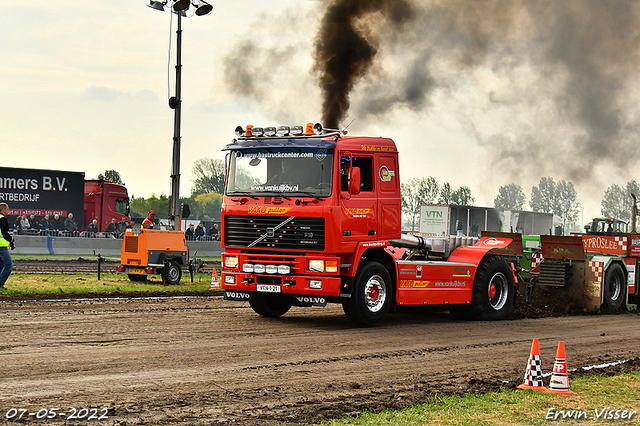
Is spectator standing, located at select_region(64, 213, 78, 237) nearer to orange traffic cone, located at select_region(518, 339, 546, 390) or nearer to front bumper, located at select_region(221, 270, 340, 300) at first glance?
front bumper, located at select_region(221, 270, 340, 300)

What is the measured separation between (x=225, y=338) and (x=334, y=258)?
224 cm

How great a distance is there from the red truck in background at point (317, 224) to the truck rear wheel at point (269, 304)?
0.13 ft

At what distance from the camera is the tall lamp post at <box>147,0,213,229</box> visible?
20.9 metres

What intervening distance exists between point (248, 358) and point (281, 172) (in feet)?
12.9

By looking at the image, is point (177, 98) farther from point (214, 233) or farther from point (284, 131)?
point (214, 233)

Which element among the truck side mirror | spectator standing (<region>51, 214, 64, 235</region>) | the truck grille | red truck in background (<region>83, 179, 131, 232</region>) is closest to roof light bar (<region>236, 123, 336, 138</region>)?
the truck side mirror

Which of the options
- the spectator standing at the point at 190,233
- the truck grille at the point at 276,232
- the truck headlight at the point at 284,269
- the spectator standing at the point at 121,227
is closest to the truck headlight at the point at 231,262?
the truck grille at the point at 276,232

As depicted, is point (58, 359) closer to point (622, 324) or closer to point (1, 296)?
point (1, 296)

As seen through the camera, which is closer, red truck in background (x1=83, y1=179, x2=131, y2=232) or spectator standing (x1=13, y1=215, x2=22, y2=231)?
spectator standing (x1=13, y1=215, x2=22, y2=231)

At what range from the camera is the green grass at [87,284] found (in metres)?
16.7

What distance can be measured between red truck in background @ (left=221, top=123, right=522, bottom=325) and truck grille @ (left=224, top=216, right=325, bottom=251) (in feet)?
0.05

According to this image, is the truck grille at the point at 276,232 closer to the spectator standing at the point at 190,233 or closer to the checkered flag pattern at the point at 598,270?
the checkered flag pattern at the point at 598,270

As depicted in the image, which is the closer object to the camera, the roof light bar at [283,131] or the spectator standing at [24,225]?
the roof light bar at [283,131]

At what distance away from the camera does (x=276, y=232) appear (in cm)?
1197
